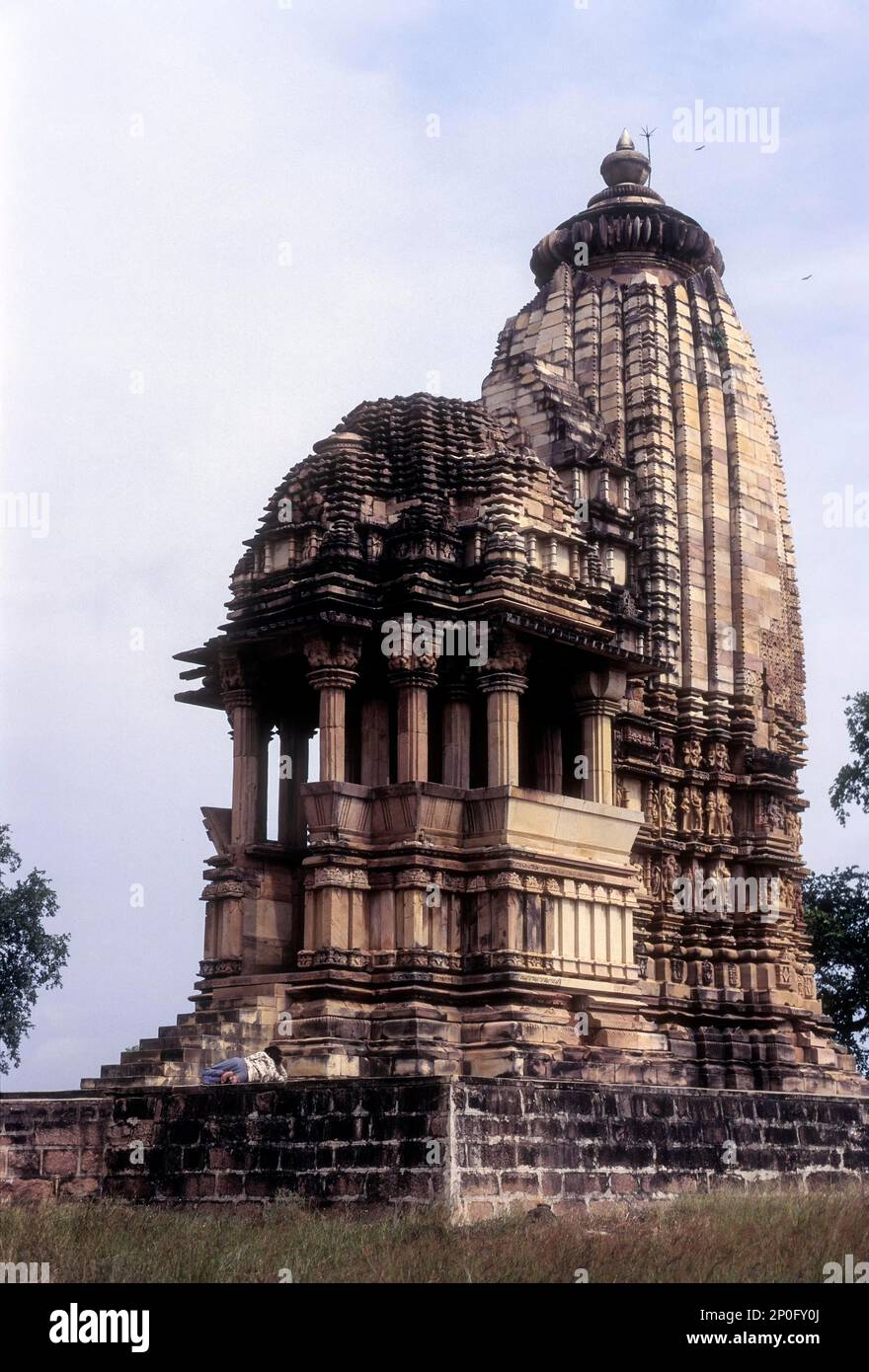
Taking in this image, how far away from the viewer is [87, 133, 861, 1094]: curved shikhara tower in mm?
23766

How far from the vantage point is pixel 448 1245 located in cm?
1625

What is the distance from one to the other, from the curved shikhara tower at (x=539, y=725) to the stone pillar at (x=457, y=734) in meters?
0.04

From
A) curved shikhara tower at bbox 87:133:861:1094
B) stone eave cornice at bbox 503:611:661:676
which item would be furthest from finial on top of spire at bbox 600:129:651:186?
stone eave cornice at bbox 503:611:661:676

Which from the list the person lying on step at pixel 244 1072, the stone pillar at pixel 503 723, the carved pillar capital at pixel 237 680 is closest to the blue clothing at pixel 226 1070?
the person lying on step at pixel 244 1072

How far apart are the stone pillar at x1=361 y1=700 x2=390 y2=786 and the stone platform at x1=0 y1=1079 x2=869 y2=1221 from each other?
5.92m

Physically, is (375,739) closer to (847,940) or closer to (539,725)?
(539,725)

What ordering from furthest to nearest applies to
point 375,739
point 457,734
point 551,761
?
point 551,761, point 375,739, point 457,734

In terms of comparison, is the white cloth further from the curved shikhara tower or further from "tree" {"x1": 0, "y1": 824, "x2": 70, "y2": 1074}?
"tree" {"x1": 0, "y1": 824, "x2": 70, "y2": 1074}

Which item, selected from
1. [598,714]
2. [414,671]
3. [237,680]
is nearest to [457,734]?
[414,671]

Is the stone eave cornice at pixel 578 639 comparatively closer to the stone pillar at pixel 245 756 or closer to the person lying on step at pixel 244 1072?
the stone pillar at pixel 245 756

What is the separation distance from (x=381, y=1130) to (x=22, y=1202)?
5.18 meters

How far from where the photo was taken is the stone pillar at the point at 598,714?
1048 inches

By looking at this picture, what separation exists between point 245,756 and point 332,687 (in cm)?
203

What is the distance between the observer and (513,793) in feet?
→ 79.5
